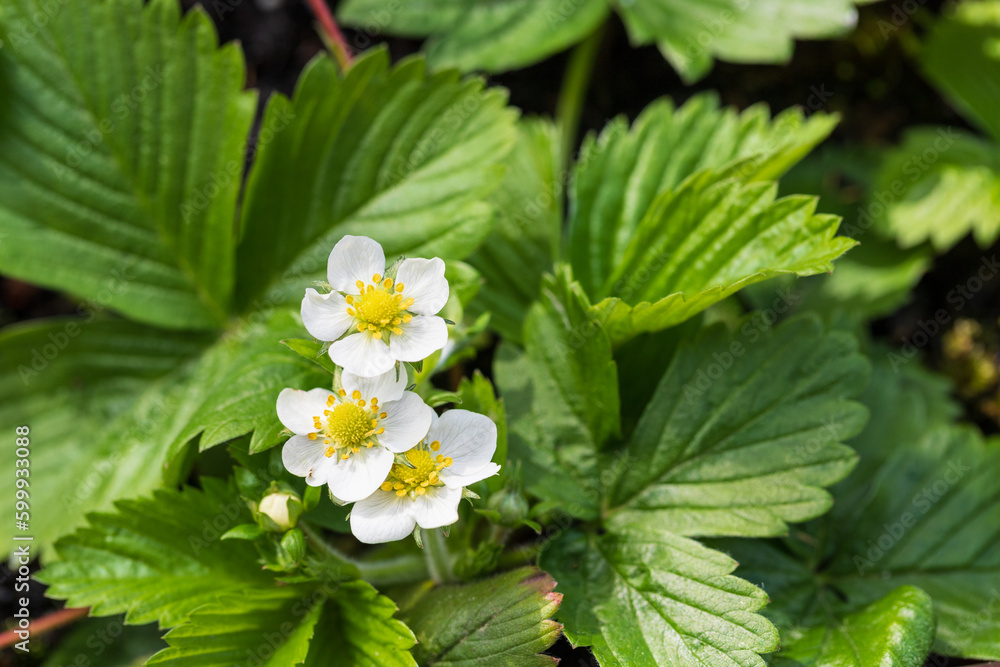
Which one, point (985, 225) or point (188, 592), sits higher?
point (985, 225)

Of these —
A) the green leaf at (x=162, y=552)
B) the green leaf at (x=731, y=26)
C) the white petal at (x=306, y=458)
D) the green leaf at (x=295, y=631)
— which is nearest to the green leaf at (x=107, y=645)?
the green leaf at (x=162, y=552)

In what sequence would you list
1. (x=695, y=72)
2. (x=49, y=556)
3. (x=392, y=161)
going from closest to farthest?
(x=49, y=556), (x=392, y=161), (x=695, y=72)

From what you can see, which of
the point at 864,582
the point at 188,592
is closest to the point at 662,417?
the point at 864,582

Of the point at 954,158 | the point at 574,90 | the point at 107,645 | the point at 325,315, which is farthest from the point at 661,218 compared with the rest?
the point at 107,645

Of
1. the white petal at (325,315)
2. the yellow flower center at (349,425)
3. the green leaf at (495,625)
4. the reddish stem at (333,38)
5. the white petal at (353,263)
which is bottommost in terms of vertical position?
the green leaf at (495,625)

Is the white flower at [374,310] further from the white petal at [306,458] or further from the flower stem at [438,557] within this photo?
the flower stem at [438,557]

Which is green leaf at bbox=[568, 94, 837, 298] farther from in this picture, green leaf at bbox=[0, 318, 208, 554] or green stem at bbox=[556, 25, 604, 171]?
green leaf at bbox=[0, 318, 208, 554]

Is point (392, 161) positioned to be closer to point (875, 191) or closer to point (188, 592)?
point (188, 592)

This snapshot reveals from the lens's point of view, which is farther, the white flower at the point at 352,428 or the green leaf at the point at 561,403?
A: the green leaf at the point at 561,403
